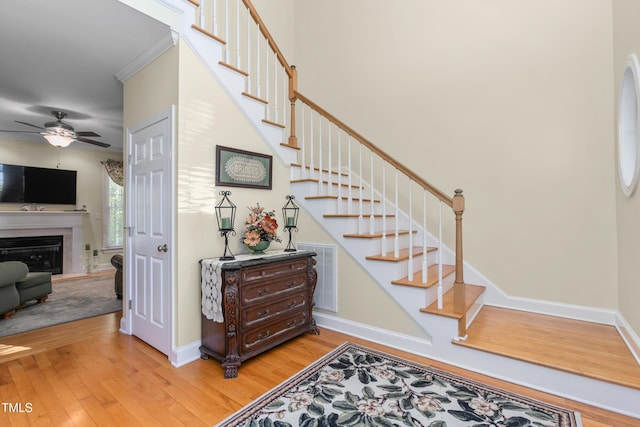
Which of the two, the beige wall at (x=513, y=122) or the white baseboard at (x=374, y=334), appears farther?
the beige wall at (x=513, y=122)

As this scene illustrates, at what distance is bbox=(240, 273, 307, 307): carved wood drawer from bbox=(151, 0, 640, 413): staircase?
0.60m

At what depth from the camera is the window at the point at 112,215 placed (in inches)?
263

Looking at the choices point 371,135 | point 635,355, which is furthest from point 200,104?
point 635,355

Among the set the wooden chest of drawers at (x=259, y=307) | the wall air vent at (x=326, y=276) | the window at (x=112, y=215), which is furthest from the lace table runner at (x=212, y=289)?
the window at (x=112, y=215)

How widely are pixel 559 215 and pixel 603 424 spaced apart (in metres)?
1.84

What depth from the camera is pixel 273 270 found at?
261cm

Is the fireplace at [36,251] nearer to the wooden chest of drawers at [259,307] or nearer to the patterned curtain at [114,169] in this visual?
the patterned curtain at [114,169]

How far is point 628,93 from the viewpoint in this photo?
2.34 m

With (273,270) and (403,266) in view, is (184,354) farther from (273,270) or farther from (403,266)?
(403,266)

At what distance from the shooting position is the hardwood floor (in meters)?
1.78

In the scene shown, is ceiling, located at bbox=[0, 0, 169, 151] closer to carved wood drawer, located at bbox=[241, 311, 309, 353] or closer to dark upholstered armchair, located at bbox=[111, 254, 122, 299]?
dark upholstered armchair, located at bbox=[111, 254, 122, 299]

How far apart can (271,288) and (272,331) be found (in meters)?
0.37

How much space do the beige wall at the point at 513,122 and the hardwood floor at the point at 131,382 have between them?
58.4 inches

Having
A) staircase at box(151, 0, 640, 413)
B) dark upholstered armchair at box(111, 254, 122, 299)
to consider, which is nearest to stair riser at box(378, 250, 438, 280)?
staircase at box(151, 0, 640, 413)
